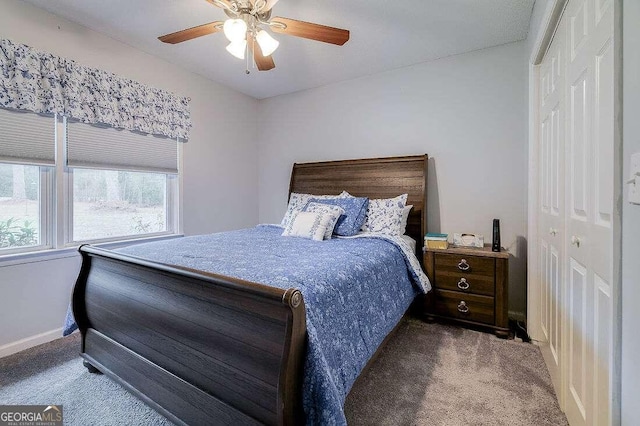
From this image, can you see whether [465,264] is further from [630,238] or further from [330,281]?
[630,238]

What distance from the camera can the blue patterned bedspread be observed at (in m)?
1.05

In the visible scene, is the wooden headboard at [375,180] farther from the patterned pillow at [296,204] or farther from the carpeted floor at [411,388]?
the carpeted floor at [411,388]

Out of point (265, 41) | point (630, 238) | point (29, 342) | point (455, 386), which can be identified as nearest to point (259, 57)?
point (265, 41)

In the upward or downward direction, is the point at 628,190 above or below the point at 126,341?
above

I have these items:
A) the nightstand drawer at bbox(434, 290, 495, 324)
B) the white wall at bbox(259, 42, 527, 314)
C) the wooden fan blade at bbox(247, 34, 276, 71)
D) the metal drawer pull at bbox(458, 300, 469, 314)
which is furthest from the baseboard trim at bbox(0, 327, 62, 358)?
the metal drawer pull at bbox(458, 300, 469, 314)

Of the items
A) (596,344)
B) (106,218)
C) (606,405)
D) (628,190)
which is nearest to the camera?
(628,190)

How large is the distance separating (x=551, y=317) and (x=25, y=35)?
13.6 ft

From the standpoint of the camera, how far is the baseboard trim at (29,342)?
6.84 feet

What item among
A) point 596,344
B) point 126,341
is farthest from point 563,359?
point 126,341

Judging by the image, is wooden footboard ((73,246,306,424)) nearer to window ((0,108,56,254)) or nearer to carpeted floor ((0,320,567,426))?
carpeted floor ((0,320,567,426))

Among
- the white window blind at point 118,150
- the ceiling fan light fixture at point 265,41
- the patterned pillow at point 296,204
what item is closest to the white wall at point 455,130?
the patterned pillow at point 296,204

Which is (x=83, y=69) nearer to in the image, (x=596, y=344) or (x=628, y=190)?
(x=628, y=190)

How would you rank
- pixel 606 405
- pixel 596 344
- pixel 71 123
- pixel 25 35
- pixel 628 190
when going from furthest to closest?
pixel 71 123, pixel 25 35, pixel 596 344, pixel 606 405, pixel 628 190

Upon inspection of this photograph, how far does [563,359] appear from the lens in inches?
58.9
